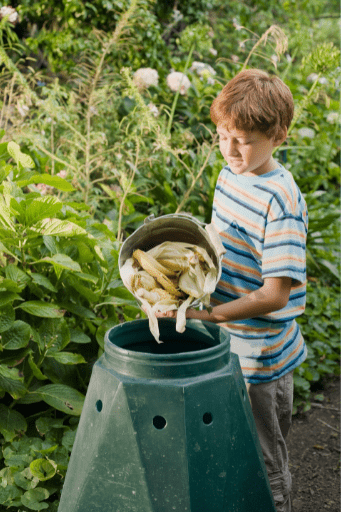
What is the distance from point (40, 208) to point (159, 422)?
35.8 inches

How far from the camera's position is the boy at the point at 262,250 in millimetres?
1403

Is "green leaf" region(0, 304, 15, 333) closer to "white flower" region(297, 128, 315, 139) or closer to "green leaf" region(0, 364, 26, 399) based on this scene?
"green leaf" region(0, 364, 26, 399)

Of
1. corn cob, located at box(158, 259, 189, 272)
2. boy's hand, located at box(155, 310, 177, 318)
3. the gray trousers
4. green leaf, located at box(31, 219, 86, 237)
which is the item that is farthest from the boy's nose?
the gray trousers

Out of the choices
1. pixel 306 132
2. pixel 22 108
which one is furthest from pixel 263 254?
pixel 306 132

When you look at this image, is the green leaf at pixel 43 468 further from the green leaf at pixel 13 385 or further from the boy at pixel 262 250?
the boy at pixel 262 250

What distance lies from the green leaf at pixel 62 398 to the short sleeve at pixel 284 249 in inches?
36.3

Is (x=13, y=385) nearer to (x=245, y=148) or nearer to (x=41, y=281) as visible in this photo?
(x=41, y=281)

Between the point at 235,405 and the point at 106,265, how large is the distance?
106cm

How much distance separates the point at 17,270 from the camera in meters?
1.85

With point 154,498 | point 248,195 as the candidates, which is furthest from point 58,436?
point 248,195

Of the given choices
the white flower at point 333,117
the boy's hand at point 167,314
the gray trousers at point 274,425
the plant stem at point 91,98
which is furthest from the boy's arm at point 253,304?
the white flower at point 333,117

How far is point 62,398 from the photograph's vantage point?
6.19ft

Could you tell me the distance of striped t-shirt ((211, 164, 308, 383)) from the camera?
1.41 metres

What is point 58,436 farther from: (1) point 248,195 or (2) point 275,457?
(1) point 248,195
